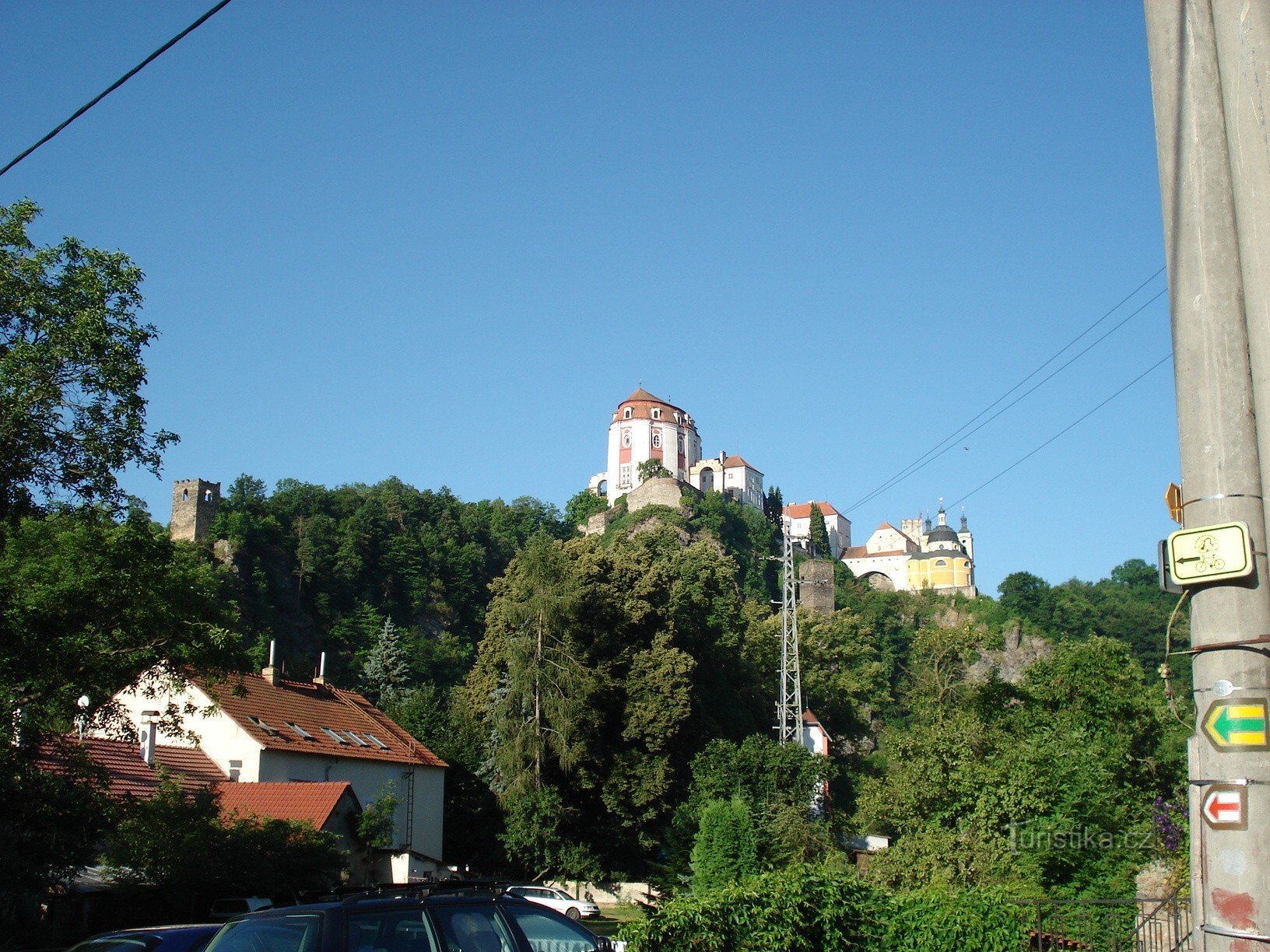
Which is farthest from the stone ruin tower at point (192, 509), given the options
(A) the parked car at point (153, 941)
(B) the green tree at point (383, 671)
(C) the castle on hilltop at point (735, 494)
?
(A) the parked car at point (153, 941)

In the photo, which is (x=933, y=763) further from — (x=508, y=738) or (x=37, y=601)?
(x=37, y=601)

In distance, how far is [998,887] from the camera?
14203 mm

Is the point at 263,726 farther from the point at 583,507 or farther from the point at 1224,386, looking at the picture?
the point at 583,507

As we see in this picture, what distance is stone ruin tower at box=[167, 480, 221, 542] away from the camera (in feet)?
313

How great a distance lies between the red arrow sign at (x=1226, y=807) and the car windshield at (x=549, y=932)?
4944 millimetres

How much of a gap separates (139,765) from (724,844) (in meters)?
14.9

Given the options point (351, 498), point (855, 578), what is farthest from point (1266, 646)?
point (855, 578)

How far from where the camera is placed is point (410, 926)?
7.18 meters

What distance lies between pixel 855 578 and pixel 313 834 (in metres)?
135

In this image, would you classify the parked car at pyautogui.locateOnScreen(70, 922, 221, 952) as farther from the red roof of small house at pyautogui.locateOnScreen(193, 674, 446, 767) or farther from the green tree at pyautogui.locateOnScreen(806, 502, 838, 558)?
the green tree at pyautogui.locateOnScreen(806, 502, 838, 558)

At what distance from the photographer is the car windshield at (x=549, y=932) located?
26.0ft

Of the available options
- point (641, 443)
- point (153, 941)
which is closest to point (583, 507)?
point (641, 443)

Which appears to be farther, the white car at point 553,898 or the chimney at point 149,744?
the chimney at point 149,744

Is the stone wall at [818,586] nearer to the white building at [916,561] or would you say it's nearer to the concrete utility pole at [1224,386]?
the white building at [916,561]
